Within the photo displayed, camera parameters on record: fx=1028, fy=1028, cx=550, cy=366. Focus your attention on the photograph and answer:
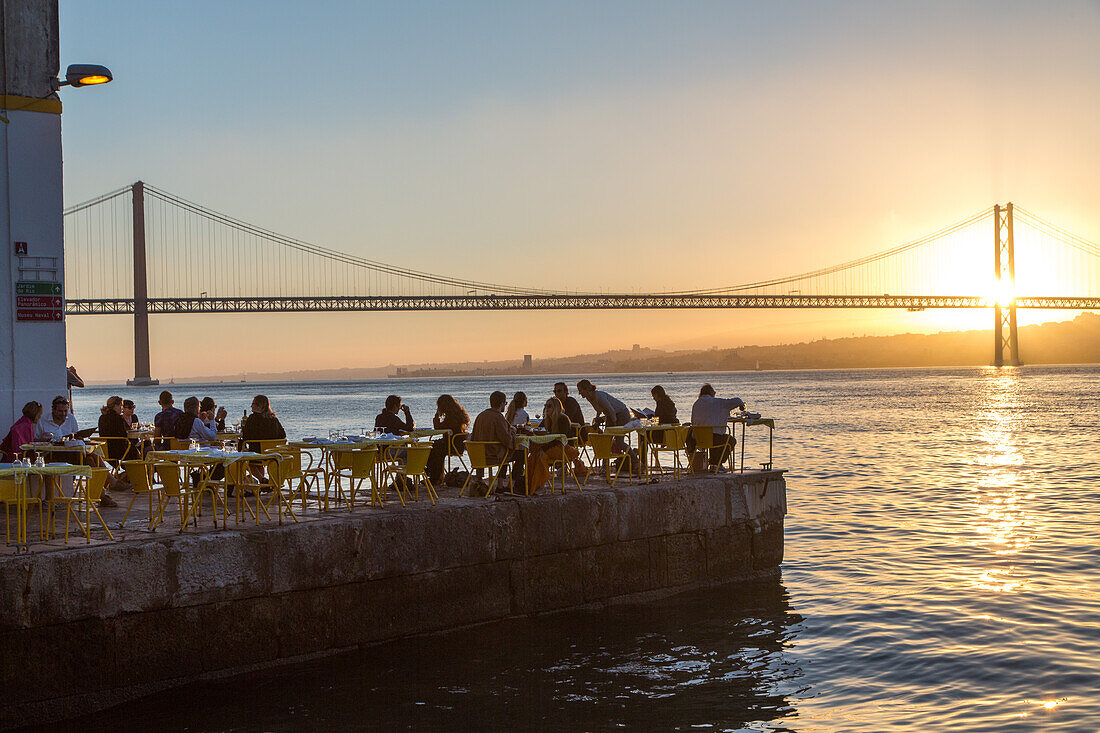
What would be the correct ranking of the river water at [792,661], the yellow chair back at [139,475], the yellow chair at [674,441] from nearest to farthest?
1. the river water at [792,661]
2. the yellow chair back at [139,475]
3. the yellow chair at [674,441]

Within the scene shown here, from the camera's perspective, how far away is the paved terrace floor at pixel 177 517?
234 inches

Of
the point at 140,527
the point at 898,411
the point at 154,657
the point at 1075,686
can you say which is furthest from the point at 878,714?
the point at 898,411

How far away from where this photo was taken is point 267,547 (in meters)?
6.24

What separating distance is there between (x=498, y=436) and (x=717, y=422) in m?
2.52

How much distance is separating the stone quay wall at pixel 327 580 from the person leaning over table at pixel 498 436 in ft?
1.41

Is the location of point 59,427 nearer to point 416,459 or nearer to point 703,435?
point 416,459

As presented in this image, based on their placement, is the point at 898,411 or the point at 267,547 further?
the point at 898,411

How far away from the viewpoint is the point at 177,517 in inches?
277

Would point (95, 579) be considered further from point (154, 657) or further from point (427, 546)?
point (427, 546)

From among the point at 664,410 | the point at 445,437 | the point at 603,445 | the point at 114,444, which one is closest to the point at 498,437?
the point at 445,437

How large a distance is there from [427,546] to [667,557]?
241 centimetres

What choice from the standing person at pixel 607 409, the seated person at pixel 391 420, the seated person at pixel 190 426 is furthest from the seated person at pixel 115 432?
the standing person at pixel 607 409

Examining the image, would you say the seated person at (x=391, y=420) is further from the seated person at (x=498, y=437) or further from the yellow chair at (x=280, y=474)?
the yellow chair at (x=280, y=474)

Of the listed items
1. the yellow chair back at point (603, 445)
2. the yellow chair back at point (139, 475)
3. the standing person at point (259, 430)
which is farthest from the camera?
the yellow chair back at point (603, 445)
